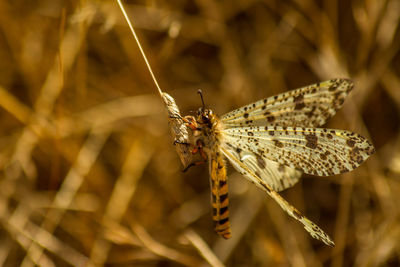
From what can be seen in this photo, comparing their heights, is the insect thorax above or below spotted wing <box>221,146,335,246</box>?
above

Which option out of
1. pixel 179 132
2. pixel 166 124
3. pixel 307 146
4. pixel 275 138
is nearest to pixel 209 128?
pixel 179 132

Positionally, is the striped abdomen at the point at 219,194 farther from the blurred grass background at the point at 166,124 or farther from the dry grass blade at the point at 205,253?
the blurred grass background at the point at 166,124

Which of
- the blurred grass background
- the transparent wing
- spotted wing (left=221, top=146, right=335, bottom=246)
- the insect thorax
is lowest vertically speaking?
spotted wing (left=221, top=146, right=335, bottom=246)

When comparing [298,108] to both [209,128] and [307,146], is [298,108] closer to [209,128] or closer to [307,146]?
[307,146]

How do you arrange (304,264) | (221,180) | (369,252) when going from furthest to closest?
(304,264)
(369,252)
(221,180)

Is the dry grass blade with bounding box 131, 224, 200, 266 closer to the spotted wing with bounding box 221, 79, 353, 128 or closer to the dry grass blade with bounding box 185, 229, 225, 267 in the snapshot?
the dry grass blade with bounding box 185, 229, 225, 267

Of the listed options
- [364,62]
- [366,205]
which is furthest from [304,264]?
[364,62]

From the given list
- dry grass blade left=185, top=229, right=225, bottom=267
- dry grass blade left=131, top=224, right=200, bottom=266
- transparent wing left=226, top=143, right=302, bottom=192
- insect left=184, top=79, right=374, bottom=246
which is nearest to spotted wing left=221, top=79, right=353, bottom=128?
insect left=184, top=79, right=374, bottom=246

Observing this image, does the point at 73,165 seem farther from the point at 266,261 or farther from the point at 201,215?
the point at 266,261
